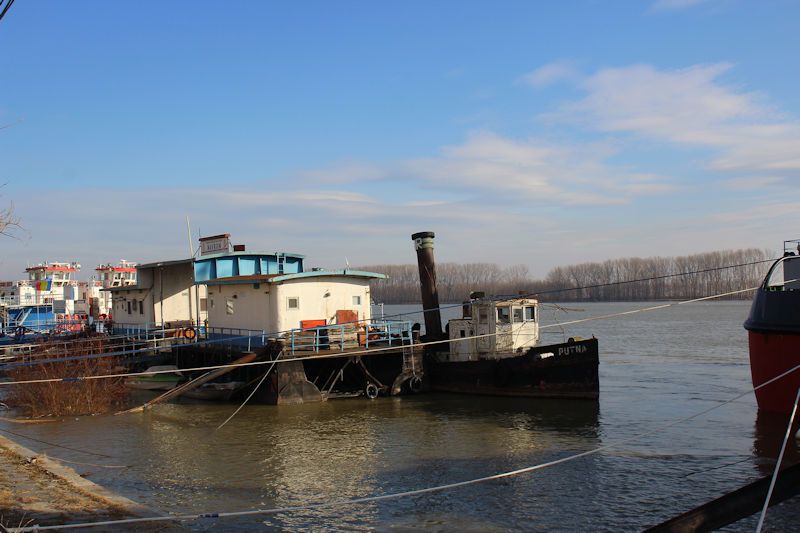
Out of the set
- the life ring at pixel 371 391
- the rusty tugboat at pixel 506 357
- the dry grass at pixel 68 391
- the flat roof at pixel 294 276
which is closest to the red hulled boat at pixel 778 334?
the rusty tugboat at pixel 506 357

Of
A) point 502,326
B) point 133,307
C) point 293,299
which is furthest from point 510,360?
point 133,307

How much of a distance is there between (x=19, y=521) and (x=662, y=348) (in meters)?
44.4

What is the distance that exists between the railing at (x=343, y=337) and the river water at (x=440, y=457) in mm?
2213

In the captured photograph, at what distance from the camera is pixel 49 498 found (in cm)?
1095

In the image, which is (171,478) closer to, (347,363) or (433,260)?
(347,363)

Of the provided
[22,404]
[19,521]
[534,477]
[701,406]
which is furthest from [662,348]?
[19,521]

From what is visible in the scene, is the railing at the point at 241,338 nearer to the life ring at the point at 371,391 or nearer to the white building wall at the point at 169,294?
the life ring at the point at 371,391

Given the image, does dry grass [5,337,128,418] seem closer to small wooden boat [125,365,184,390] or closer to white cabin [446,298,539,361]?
small wooden boat [125,365,184,390]

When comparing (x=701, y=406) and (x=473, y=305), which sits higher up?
(x=473, y=305)

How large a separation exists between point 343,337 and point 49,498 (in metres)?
14.9

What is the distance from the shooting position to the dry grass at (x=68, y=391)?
77.8 ft

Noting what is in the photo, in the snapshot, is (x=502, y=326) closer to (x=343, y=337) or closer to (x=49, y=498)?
(x=343, y=337)

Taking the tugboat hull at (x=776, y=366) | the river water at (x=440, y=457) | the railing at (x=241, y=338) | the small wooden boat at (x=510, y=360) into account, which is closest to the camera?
the river water at (x=440, y=457)

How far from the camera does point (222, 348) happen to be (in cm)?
2911
